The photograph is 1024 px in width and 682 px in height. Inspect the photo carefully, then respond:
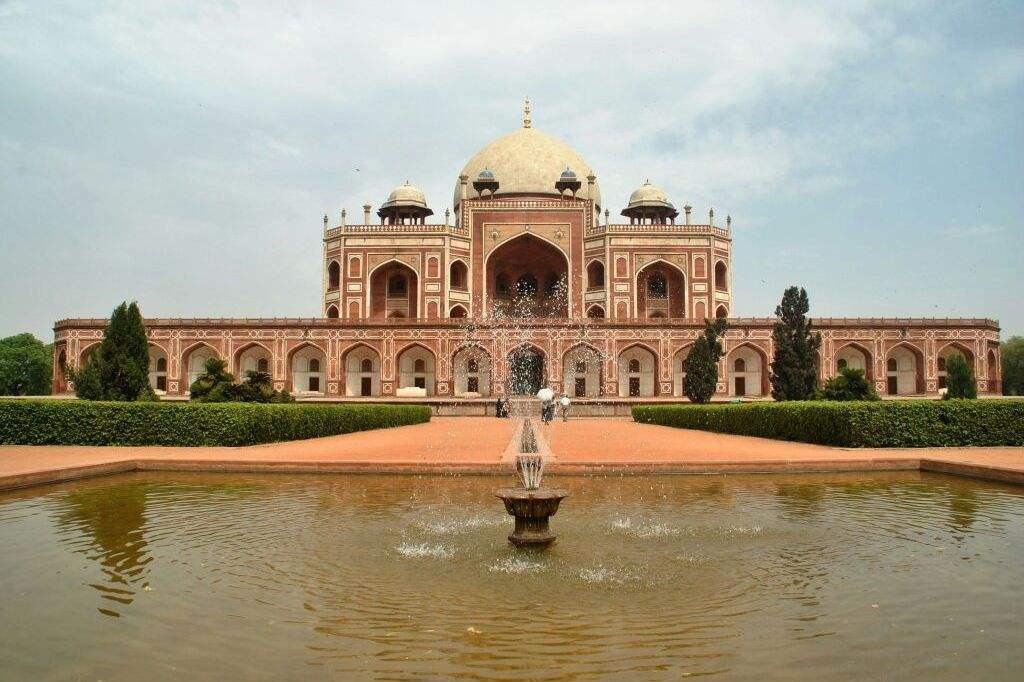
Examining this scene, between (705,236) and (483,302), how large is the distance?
11.4 metres

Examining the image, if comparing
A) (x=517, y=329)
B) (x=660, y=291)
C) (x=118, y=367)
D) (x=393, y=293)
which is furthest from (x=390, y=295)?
(x=118, y=367)

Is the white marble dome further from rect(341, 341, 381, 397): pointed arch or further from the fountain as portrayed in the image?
the fountain

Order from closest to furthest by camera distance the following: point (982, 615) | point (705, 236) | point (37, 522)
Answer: point (982, 615) → point (37, 522) → point (705, 236)

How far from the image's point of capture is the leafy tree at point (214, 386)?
15203mm

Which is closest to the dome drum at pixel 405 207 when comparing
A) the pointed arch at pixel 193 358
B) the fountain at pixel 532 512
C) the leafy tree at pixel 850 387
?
the pointed arch at pixel 193 358

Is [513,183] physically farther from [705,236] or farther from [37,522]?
[37,522]

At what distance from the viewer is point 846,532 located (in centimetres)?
585

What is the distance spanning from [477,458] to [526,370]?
2480cm

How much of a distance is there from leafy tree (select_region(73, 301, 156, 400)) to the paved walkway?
2.15 meters

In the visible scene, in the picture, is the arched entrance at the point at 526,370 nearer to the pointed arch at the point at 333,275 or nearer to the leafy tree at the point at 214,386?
the pointed arch at the point at 333,275

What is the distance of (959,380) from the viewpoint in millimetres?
18219

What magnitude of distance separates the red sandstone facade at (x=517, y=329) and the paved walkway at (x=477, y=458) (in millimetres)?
20515

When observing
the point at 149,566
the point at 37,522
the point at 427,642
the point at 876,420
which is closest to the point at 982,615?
the point at 427,642

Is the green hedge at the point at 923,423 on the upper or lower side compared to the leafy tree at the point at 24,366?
lower
